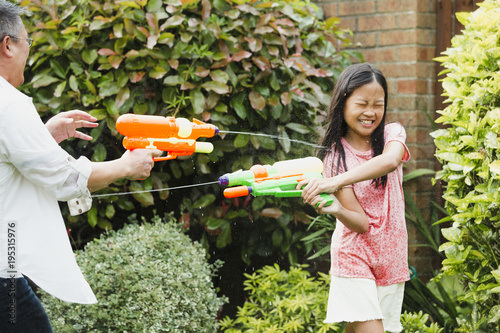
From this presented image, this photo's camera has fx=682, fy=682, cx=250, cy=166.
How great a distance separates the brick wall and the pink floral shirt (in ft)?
4.76

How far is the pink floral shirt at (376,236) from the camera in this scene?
9.55 feet

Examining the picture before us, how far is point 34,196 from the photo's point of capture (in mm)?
2189

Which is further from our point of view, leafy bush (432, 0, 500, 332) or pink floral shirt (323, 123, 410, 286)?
leafy bush (432, 0, 500, 332)

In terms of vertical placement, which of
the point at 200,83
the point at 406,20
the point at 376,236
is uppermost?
the point at 406,20

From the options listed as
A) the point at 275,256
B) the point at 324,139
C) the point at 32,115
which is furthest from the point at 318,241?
the point at 32,115

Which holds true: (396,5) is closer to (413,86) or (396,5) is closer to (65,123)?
(413,86)

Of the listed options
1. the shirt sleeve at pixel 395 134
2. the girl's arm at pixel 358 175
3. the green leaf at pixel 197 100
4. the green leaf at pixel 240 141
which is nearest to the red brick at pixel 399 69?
the green leaf at pixel 240 141

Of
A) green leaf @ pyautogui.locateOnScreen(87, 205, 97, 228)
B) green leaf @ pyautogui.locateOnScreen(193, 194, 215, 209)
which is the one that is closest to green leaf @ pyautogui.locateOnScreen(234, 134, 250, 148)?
green leaf @ pyautogui.locateOnScreen(193, 194, 215, 209)

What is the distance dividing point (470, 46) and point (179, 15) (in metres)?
1.68

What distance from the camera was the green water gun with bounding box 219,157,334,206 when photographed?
2.49 meters

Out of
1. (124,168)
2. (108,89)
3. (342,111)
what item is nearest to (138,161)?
(124,168)

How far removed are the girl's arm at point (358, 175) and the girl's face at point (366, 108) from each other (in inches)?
5.3

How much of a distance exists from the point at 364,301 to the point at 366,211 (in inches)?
15.0

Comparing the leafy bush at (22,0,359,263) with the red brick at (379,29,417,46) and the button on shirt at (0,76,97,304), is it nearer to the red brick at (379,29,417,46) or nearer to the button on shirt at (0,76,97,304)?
the red brick at (379,29,417,46)
